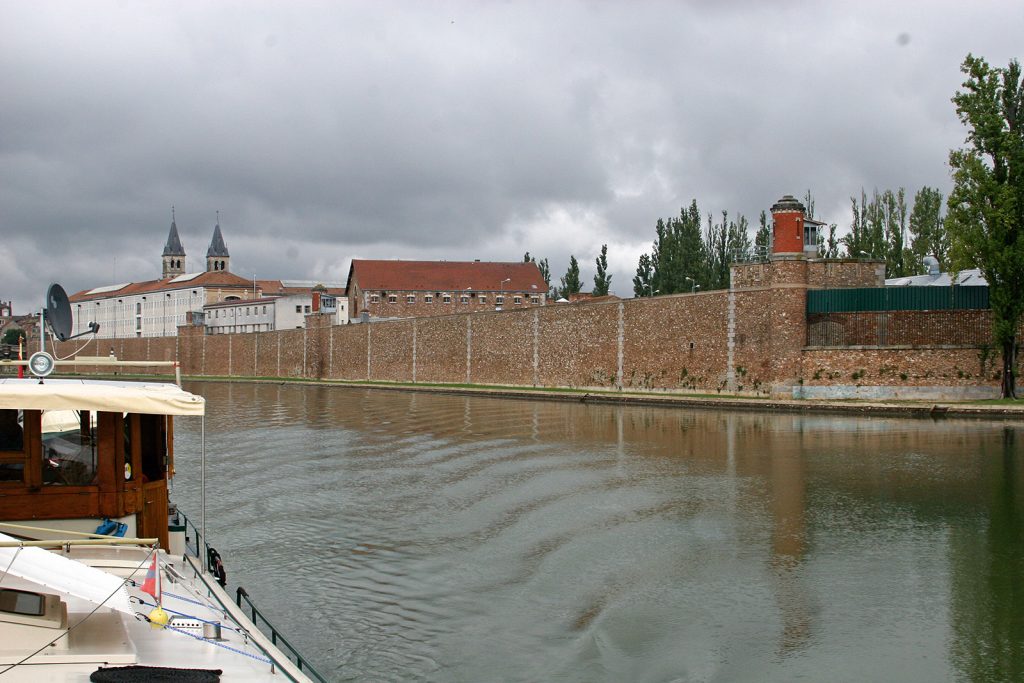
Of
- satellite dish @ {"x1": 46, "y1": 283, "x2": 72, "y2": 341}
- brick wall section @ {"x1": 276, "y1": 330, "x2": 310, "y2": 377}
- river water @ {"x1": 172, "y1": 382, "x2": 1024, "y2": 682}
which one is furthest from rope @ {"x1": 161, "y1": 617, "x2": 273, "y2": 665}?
brick wall section @ {"x1": 276, "y1": 330, "x2": 310, "y2": 377}

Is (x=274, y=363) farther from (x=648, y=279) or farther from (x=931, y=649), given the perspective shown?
(x=931, y=649)

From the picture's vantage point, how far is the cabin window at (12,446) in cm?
795

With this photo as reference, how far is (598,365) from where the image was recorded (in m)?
44.0

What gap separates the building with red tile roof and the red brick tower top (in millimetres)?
48737

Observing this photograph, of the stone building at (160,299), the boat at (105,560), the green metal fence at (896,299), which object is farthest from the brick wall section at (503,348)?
the stone building at (160,299)

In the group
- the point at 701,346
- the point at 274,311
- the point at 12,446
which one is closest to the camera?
the point at 12,446

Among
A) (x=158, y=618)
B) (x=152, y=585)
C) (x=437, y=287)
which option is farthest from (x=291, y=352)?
(x=158, y=618)

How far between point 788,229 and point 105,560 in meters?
32.3

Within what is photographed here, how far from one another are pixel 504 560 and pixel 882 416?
67.9 feet

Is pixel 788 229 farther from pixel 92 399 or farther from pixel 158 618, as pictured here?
pixel 158 618

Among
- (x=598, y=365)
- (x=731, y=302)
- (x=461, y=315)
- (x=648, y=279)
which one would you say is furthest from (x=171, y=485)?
(x=648, y=279)

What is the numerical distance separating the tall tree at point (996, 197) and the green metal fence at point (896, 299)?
201cm

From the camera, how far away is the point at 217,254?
462 ft

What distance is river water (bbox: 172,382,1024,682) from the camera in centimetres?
870
